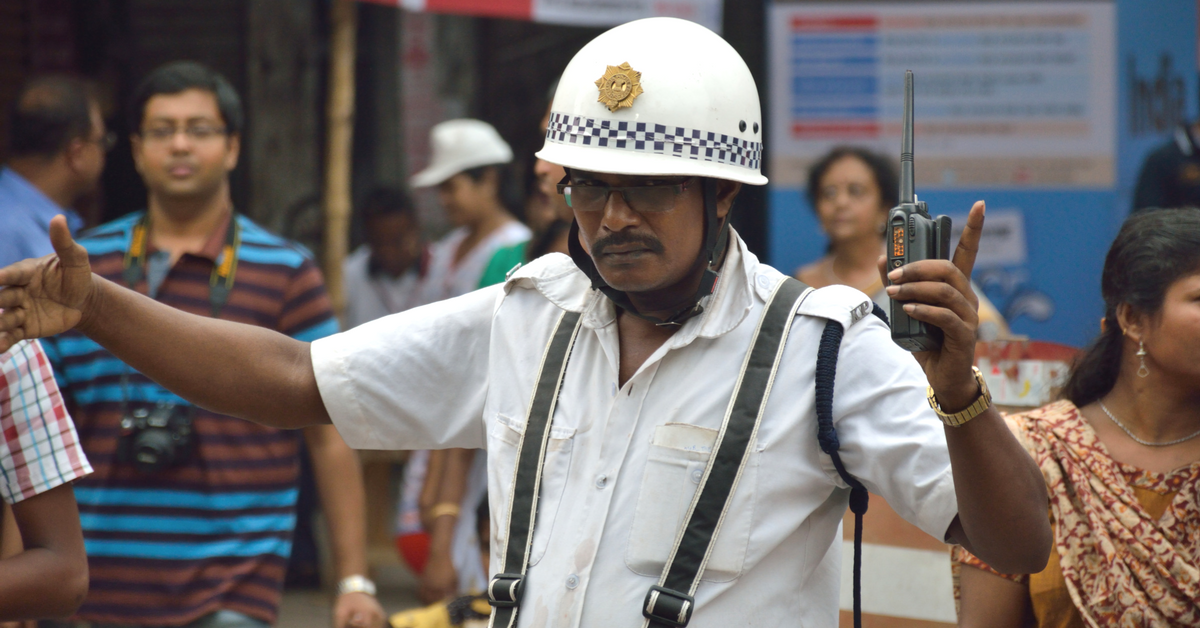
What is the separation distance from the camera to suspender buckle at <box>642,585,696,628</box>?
2.07 m

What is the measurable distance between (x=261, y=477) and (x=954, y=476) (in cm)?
229

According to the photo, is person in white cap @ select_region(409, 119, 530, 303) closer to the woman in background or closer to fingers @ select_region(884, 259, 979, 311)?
the woman in background

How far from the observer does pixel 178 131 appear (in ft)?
12.8

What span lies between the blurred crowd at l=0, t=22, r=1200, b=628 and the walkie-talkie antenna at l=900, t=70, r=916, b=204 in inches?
33.3

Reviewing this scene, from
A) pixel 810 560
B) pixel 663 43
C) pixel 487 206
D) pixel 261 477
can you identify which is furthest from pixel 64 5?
pixel 810 560

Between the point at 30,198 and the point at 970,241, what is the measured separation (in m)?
3.52

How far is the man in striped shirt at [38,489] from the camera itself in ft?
8.56

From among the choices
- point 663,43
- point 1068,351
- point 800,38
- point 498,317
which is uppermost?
point 800,38

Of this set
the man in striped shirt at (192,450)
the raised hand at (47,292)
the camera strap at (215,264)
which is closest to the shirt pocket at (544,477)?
the raised hand at (47,292)

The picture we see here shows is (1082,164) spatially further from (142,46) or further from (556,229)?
(142,46)

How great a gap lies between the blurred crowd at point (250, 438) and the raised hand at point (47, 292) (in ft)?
1.96

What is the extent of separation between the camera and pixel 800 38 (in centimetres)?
652

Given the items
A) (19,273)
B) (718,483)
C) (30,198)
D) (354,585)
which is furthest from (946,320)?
(30,198)

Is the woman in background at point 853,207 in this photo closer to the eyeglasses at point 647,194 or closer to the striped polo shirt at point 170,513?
the striped polo shirt at point 170,513
